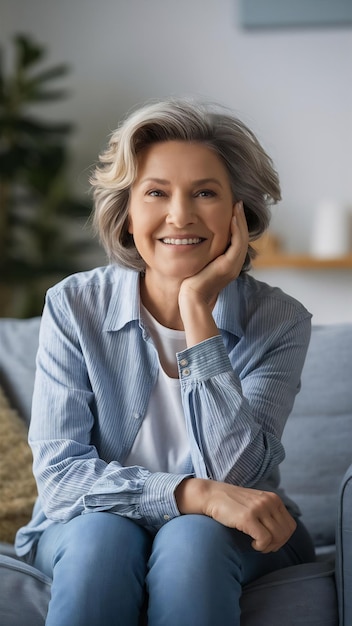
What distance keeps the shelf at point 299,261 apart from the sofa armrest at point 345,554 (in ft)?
8.21

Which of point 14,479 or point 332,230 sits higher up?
point 332,230

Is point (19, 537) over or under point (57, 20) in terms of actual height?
under

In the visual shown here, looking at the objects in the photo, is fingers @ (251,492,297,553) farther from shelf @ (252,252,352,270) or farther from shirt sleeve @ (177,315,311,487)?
shelf @ (252,252,352,270)

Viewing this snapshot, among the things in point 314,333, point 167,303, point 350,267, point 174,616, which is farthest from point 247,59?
point 174,616

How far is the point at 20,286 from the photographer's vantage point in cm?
406

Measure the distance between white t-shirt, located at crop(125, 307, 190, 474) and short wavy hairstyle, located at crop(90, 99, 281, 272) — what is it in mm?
249

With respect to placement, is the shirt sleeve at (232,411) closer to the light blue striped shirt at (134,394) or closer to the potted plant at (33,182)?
the light blue striped shirt at (134,394)

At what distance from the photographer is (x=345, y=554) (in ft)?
4.65

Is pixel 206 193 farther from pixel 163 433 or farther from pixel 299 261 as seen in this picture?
pixel 299 261

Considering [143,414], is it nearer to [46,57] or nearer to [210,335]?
[210,335]

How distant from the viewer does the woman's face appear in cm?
153

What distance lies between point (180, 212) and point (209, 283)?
147mm

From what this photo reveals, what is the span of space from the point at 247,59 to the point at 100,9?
718mm

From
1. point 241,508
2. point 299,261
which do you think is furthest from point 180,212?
point 299,261
